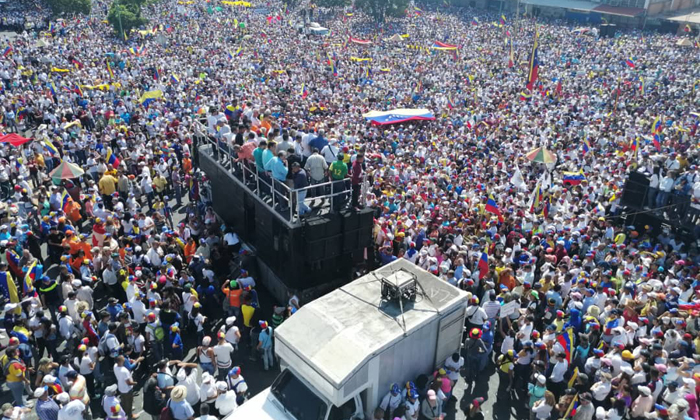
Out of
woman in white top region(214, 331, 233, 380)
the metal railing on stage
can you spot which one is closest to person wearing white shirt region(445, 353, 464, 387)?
woman in white top region(214, 331, 233, 380)

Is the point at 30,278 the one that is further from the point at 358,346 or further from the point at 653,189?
the point at 653,189

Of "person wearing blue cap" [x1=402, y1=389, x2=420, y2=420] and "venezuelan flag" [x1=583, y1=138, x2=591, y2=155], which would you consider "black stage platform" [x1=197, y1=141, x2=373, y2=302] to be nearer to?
"person wearing blue cap" [x1=402, y1=389, x2=420, y2=420]

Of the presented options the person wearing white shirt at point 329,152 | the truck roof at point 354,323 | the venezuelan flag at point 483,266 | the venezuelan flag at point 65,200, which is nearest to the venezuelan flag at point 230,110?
the venezuelan flag at point 65,200

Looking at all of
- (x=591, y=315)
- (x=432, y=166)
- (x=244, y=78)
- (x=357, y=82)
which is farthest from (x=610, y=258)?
(x=244, y=78)

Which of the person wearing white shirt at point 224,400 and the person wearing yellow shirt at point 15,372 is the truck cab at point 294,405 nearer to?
the person wearing white shirt at point 224,400

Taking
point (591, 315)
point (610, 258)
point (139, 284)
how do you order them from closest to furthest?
point (591, 315), point (139, 284), point (610, 258)

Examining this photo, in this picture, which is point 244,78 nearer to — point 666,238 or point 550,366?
point 666,238
